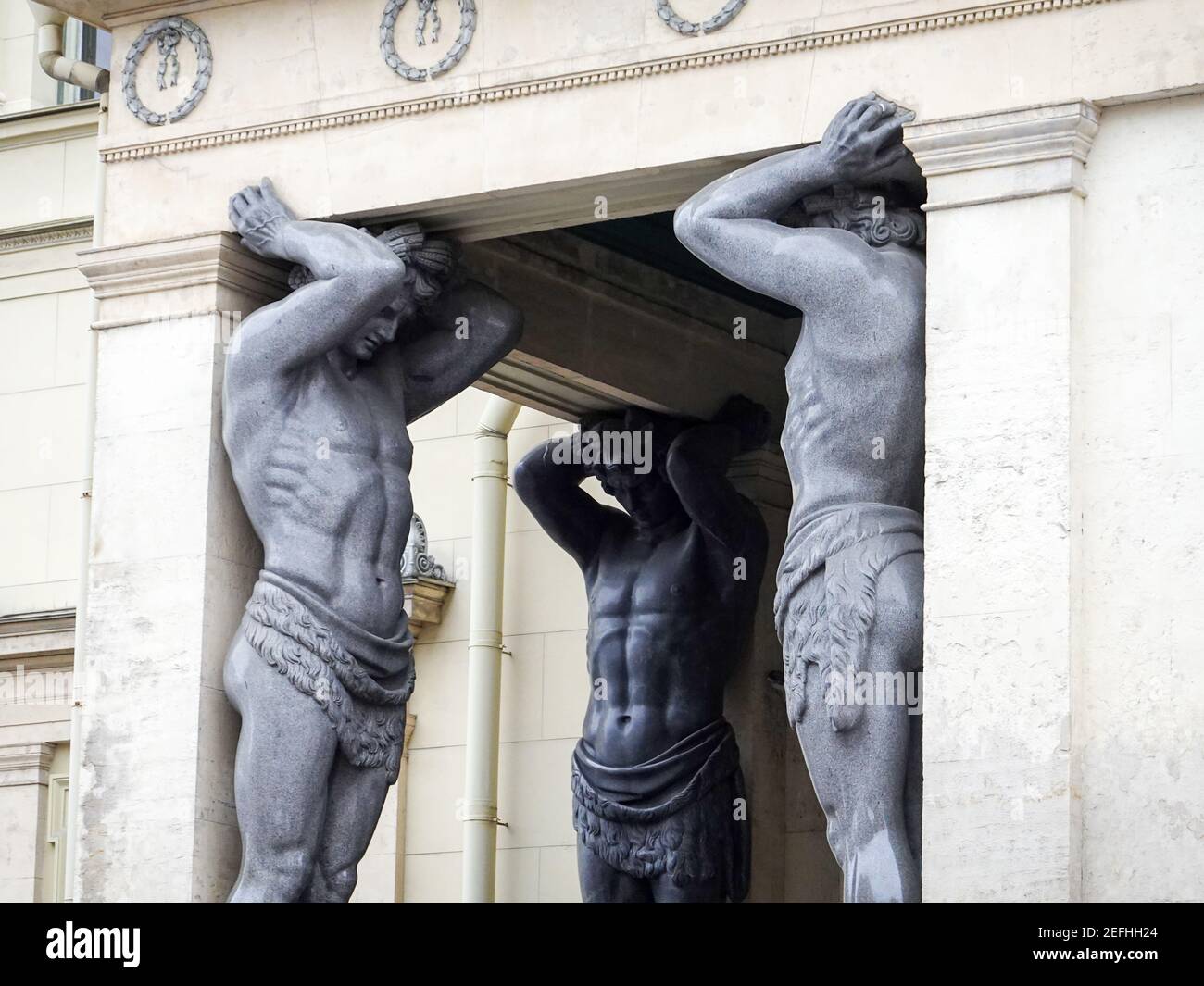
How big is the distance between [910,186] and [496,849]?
7089 mm

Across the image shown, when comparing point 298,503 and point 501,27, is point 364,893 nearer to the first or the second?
point 298,503

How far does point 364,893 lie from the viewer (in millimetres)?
21016

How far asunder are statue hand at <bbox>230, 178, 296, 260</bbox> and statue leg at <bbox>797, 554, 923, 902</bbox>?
3.37 meters

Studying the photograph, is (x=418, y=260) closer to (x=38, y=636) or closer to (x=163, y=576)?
(x=163, y=576)

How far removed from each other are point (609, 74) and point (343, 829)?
11.9ft

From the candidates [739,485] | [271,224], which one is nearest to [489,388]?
[739,485]

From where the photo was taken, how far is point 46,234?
23.8 m

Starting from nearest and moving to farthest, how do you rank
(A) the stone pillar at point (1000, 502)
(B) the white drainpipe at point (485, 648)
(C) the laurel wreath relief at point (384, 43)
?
(A) the stone pillar at point (1000, 502)
(C) the laurel wreath relief at point (384, 43)
(B) the white drainpipe at point (485, 648)

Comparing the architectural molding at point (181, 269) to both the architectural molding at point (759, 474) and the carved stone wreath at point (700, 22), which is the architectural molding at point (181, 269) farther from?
the architectural molding at point (759, 474)

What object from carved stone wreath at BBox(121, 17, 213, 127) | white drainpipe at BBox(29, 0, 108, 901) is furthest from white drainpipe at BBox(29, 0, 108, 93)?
carved stone wreath at BBox(121, 17, 213, 127)

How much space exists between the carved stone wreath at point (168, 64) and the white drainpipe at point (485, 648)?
14.9 ft

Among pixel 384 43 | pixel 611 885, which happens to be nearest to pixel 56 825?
pixel 611 885

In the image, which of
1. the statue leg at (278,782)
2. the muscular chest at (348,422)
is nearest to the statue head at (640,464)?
the muscular chest at (348,422)

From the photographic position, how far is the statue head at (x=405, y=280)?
15898 mm
